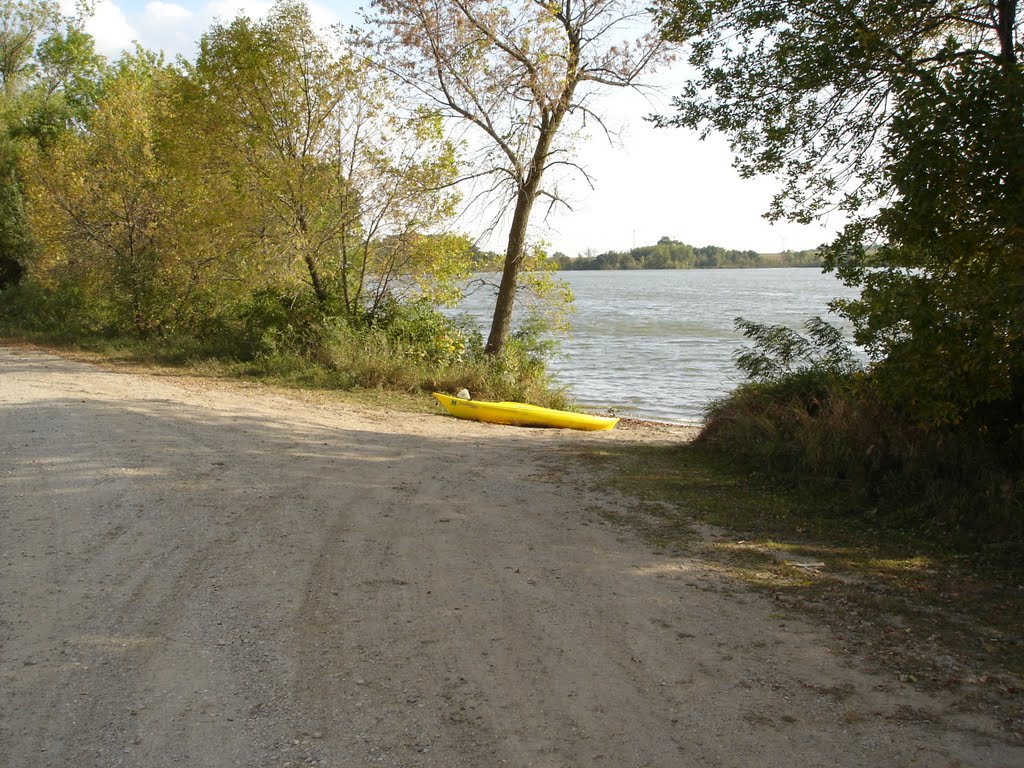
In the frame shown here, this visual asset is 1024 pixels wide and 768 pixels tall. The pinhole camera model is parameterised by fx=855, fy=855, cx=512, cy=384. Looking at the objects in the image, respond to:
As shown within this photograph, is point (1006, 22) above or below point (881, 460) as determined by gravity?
above

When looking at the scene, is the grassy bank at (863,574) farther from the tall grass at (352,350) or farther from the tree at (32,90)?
the tree at (32,90)

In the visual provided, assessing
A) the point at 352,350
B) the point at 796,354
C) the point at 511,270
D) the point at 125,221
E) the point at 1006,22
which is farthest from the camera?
the point at 125,221

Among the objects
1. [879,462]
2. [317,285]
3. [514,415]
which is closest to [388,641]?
[879,462]

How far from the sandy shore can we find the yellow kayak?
5.98 meters

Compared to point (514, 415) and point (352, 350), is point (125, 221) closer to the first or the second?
point (352, 350)

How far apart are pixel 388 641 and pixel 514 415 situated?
32.2 feet

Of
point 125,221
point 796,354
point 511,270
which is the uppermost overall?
point 125,221

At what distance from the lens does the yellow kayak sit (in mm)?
14078

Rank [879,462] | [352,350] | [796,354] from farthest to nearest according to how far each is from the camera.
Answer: [352,350], [796,354], [879,462]

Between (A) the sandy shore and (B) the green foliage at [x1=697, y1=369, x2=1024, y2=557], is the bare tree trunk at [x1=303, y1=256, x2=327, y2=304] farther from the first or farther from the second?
(B) the green foliage at [x1=697, y1=369, x2=1024, y2=557]

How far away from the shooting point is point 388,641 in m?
4.44

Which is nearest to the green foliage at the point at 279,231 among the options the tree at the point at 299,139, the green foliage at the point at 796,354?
the tree at the point at 299,139

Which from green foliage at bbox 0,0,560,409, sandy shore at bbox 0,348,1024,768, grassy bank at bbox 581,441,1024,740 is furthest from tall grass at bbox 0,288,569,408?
sandy shore at bbox 0,348,1024,768

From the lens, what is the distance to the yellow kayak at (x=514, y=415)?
14078mm
